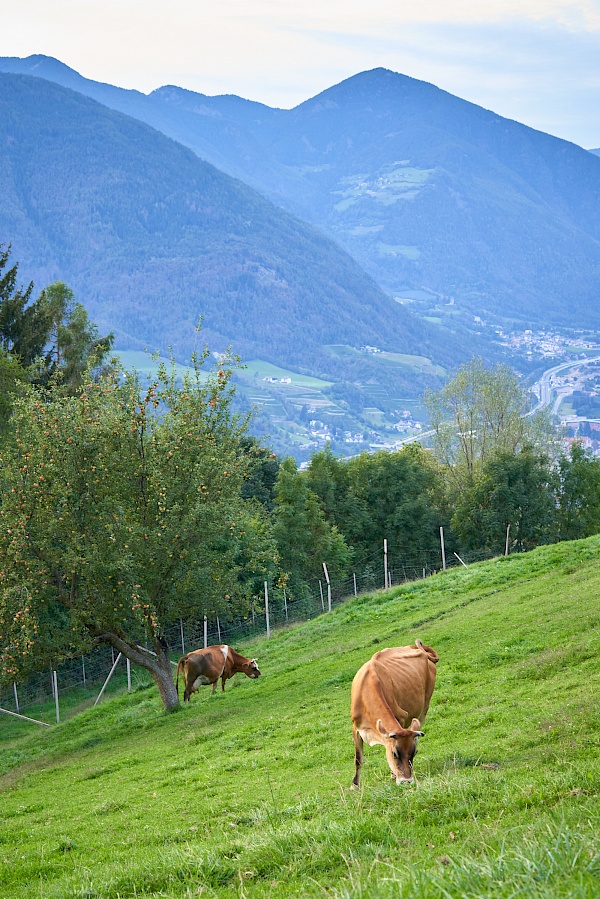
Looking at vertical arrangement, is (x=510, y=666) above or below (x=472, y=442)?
below

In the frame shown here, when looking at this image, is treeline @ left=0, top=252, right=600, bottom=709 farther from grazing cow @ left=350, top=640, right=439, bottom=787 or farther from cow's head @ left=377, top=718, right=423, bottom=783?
cow's head @ left=377, top=718, right=423, bottom=783

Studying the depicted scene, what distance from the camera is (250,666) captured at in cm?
2372

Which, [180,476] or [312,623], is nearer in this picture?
[180,476]

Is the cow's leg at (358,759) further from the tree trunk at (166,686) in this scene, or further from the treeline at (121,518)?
the tree trunk at (166,686)

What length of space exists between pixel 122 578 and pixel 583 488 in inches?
1561

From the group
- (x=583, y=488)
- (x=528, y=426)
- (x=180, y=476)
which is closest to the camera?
(x=180, y=476)

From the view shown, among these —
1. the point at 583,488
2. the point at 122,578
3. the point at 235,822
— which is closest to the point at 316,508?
the point at 583,488

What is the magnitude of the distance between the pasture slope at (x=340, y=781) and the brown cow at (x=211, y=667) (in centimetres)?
46

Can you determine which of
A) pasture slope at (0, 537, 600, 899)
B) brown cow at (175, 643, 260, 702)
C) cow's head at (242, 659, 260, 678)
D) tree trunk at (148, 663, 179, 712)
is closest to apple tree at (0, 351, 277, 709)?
tree trunk at (148, 663, 179, 712)

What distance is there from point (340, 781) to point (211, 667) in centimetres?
1254

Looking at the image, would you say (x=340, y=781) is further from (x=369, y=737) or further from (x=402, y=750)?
(x=402, y=750)

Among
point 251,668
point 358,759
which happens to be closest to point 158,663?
point 251,668

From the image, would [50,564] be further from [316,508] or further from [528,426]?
[528,426]

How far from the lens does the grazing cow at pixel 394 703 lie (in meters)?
10.0
